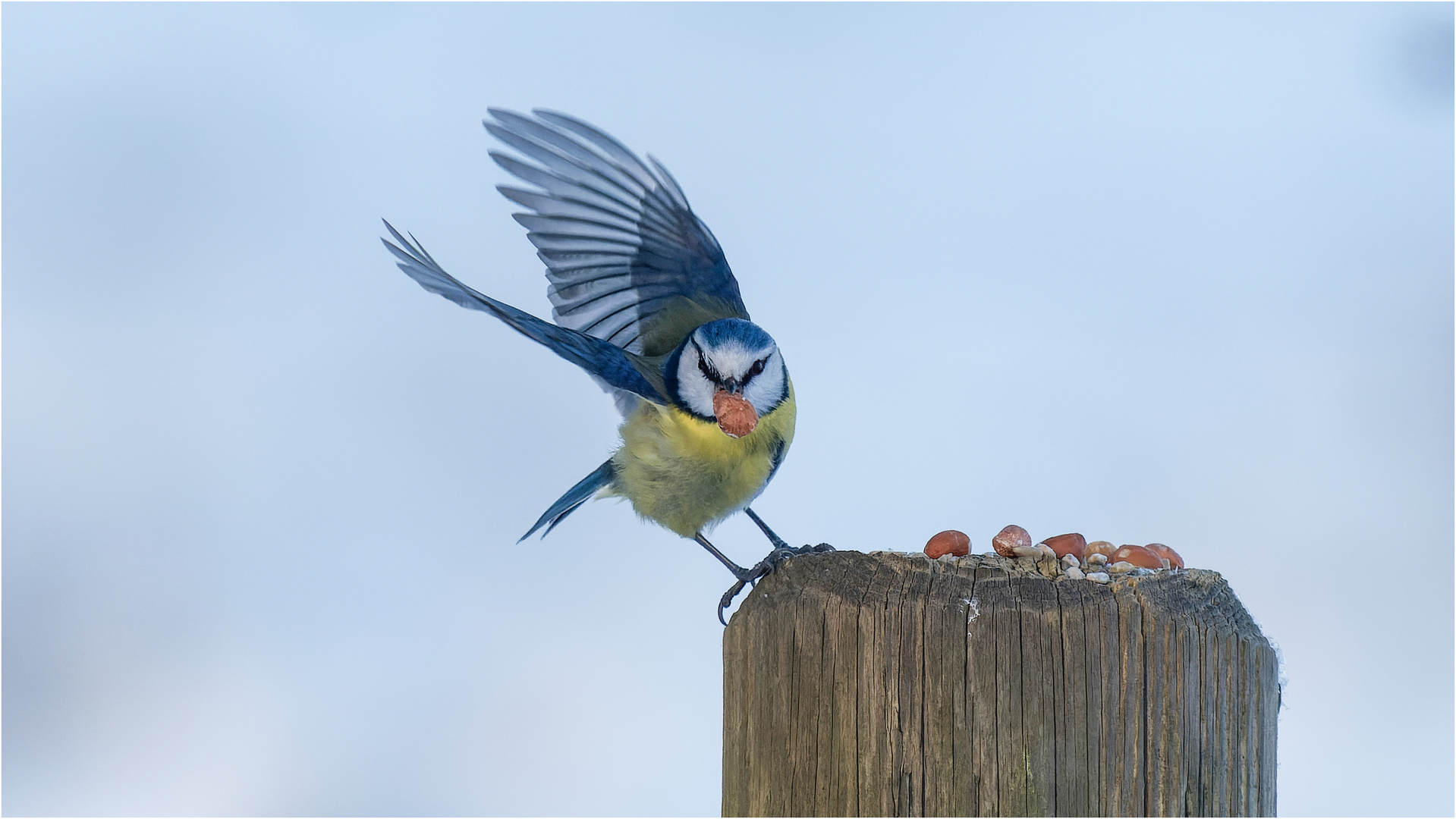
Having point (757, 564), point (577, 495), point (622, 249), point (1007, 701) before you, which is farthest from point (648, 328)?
point (1007, 701)

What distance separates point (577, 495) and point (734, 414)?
0.40m

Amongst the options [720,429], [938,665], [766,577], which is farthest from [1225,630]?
[720,429]

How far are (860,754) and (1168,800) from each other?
0.25m

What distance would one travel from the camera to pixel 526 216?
73.2 inches

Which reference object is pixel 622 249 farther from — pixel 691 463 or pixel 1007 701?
pixel 1007 701

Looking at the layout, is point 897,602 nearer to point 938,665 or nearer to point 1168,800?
point 938,665

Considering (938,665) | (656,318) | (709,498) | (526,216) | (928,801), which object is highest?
(526,216)

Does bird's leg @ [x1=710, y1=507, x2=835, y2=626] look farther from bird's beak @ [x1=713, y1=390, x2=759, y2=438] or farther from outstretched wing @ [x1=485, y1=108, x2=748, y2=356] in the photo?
outstretched wing @ [x1=485, y1=108, x2=748, y2=356]

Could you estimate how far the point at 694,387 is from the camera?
1.56 m

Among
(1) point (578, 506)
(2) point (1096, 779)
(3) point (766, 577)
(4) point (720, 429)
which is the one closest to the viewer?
(2) point (1096, 779)

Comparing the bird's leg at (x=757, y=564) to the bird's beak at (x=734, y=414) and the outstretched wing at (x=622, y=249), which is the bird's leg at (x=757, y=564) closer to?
the bird's beak at (x=734, y=414)

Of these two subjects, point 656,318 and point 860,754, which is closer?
point 860,754

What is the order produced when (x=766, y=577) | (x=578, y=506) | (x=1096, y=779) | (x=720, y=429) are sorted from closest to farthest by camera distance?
(x=1096, y=779), (x=766, y=577), (x=720, y=429), (x=578, y=506)

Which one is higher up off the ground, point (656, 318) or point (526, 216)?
point (526, 216)
